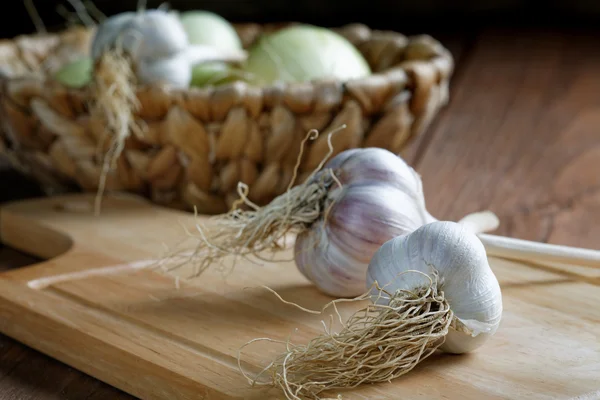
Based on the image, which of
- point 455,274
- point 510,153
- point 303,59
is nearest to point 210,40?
point 303,59

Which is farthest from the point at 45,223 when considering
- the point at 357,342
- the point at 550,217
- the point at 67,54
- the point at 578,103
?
the point at 578,103

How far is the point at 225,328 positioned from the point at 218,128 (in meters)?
0.33

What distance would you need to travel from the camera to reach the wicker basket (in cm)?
93

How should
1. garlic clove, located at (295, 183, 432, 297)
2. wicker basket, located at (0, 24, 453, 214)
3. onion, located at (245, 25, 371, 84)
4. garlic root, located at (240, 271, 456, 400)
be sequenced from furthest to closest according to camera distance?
onion, located at (245, 25, 371, 84), wicker basket, located at (0, 24, 453, 214), garlic clove, located at (295, 183, 432, 297), garlic root, located at (240, 271, 456, 400)

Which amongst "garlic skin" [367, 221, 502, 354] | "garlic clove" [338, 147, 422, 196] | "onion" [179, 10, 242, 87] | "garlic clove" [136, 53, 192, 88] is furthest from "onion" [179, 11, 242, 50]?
"garlic skin" [367, 221, 502, 354]

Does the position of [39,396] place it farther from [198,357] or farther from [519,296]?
[519,296]

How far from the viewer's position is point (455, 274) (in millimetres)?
586

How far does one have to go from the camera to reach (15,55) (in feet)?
4.06

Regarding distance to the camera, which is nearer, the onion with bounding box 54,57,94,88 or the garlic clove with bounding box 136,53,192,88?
the garlic clove with bounding box 136,53,192,88

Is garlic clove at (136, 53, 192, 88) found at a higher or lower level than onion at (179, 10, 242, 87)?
higher

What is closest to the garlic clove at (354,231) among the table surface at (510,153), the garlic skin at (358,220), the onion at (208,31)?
the garlic skin at (358,220)

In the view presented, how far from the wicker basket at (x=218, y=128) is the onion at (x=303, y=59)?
9 centimetres

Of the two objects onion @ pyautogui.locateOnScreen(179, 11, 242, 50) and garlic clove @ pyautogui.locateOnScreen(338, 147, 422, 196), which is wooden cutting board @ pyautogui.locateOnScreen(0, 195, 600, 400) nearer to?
garlic clove @ pyautogui.locateOnScreen(338, 147, 422, 196)

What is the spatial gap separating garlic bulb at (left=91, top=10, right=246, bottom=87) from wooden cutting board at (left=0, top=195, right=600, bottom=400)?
209mm
